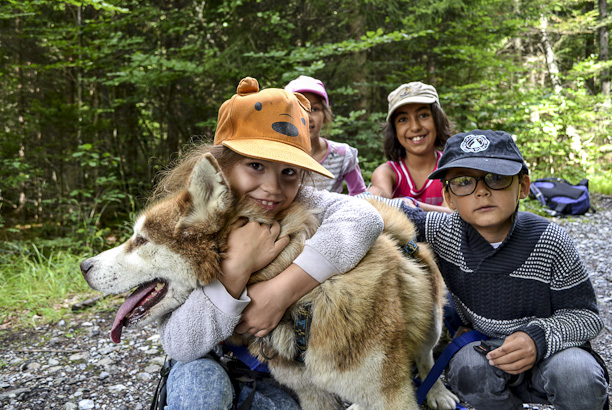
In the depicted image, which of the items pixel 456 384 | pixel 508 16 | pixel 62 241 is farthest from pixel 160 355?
pixel 508 16

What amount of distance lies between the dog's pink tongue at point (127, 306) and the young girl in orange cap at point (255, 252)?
143 millimetres

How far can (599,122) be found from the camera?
1314 centimetres

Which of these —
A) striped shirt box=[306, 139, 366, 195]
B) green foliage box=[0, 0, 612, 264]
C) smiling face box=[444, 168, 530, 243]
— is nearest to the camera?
smiling face box=[444, 168, 530, 243]

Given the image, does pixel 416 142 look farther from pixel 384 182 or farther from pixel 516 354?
pixel 516 354

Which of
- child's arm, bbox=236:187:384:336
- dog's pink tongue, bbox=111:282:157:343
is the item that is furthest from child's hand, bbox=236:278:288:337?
dog's pink tongue, bbox=111:282:157:343

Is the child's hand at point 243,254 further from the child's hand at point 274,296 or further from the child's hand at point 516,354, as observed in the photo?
the child's hand at point 516,354

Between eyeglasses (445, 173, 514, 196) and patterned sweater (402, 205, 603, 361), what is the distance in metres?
0.18

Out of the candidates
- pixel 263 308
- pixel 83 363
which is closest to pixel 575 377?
pixel 263 308

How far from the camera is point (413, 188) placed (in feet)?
11.7

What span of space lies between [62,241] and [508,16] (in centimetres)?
997

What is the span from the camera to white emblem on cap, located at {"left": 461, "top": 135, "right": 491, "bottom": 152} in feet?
6.24

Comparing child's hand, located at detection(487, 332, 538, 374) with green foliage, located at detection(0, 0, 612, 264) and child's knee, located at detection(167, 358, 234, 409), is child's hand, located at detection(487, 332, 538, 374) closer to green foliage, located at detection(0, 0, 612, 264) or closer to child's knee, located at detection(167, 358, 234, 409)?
child's knee, located at detection(167, 358, 234, 409)

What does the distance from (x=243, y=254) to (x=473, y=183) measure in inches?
43.0

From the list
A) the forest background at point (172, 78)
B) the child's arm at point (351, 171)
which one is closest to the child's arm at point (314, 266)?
the child's arm at point (351, 171)
